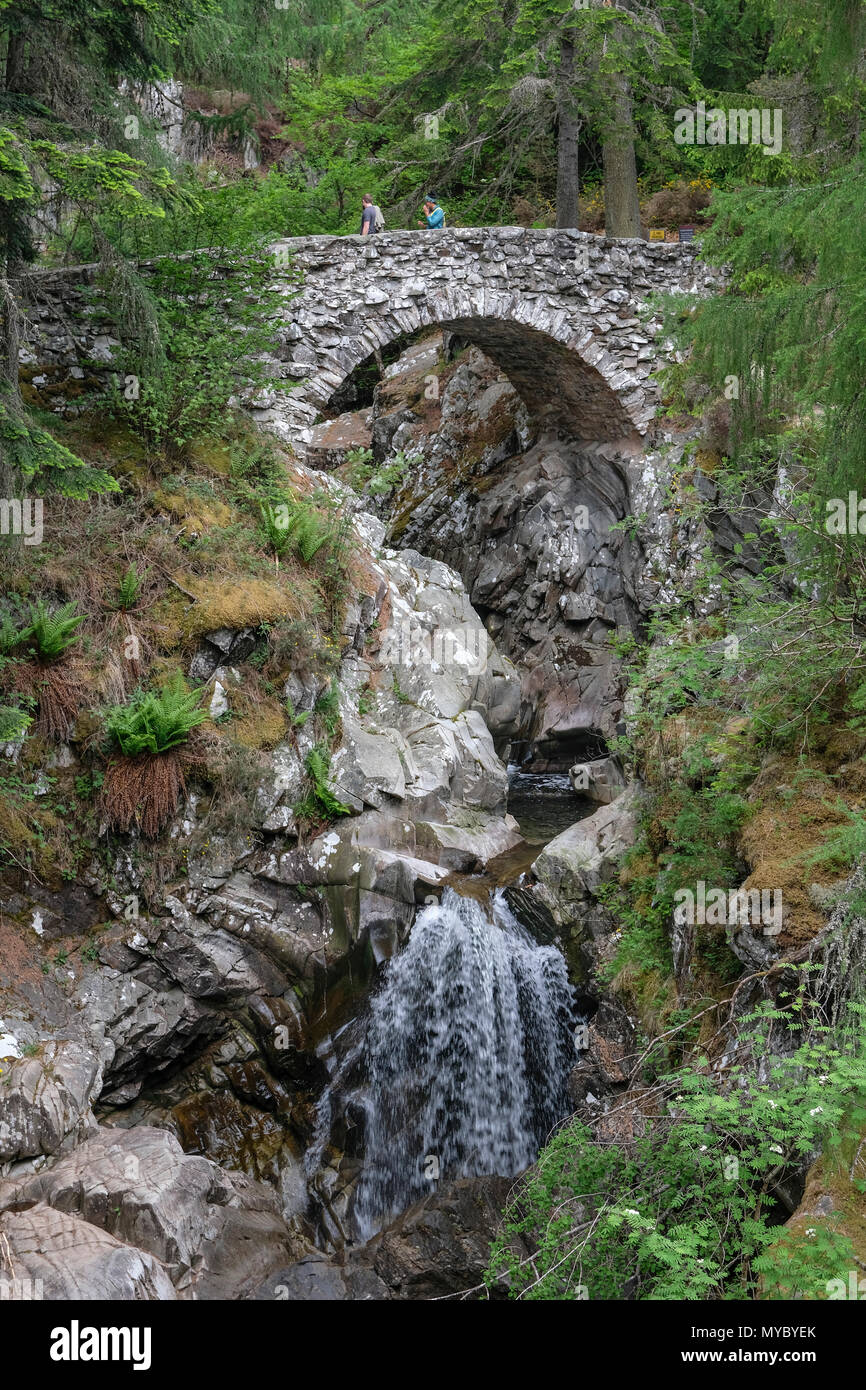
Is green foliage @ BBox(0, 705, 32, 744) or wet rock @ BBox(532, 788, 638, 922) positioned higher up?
green foliage @ BBox(0, 705, 32, 744)

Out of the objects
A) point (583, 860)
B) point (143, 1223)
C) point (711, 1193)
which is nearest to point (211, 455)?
point (583, 860)

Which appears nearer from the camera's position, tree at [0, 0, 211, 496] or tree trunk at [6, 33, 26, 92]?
tree at [0, 0, 211, 496]

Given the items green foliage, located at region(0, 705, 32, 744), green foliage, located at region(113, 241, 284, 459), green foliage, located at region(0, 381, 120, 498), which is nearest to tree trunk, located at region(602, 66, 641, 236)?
green foliage, located at region(113, 241, 284, 459)

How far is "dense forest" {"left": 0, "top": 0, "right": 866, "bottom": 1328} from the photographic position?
577 centimetres

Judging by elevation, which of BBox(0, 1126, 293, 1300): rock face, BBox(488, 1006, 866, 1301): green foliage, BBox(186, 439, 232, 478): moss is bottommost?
BBox(0, 1126, 293, 1300): rock face

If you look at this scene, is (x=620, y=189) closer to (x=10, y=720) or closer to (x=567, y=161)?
(x=567, y=161)

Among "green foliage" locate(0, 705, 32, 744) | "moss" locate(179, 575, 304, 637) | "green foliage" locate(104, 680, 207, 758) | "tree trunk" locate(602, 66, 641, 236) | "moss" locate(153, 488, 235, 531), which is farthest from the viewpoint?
"tree trunk" locate(602, 66, 641, 236)

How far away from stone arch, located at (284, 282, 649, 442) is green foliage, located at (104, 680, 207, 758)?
4.99 meters

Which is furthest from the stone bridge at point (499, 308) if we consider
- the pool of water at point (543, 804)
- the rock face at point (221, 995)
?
the pool of water at point (543, 804)

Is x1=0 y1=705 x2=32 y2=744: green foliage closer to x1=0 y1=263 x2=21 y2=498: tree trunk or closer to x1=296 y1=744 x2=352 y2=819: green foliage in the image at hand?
x1=0 y1=263 x2=21 y2=498: tree trunk

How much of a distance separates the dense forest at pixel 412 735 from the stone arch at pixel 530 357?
0.33 ft

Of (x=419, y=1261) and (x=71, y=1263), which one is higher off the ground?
(x=71, y=1263)

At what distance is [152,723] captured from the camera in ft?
30.4

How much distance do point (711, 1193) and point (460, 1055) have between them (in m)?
4.54
